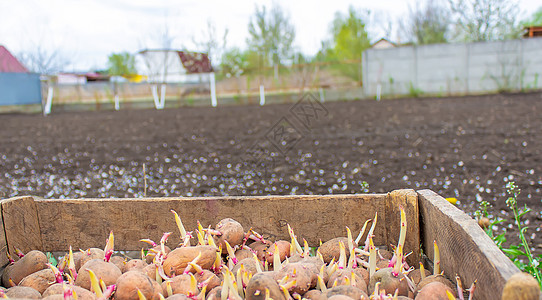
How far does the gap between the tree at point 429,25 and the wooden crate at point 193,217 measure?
1752 centimetres

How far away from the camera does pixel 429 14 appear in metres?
19.0

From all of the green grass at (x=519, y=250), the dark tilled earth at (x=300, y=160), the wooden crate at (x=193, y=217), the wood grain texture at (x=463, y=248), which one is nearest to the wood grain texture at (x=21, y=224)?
the wooden crate at (x=193, y=217)

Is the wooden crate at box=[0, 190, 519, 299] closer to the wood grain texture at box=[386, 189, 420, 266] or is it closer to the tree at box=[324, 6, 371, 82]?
the wood grain texture at box=[386, 189, 420, 266]

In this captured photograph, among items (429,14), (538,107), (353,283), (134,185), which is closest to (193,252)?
(353,283)

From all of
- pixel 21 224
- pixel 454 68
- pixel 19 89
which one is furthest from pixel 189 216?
pixel 19 89

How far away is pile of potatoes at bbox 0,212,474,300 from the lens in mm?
1181

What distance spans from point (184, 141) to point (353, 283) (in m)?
4.91

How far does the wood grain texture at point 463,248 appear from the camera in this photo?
3.08 feet

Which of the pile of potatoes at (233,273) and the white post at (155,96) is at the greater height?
the white post at (155,96)

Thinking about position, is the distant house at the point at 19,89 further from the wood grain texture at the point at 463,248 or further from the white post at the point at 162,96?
the wood grain texture at the point at 463,248

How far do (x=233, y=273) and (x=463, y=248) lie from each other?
2.37 ft

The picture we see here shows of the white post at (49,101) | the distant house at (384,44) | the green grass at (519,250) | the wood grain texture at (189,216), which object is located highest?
the distant house at (384,44)

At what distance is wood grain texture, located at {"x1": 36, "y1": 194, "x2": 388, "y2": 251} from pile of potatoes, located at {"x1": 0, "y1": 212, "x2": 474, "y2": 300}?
2.4 inches

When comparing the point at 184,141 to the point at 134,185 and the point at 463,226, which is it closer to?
the point at 134,185
